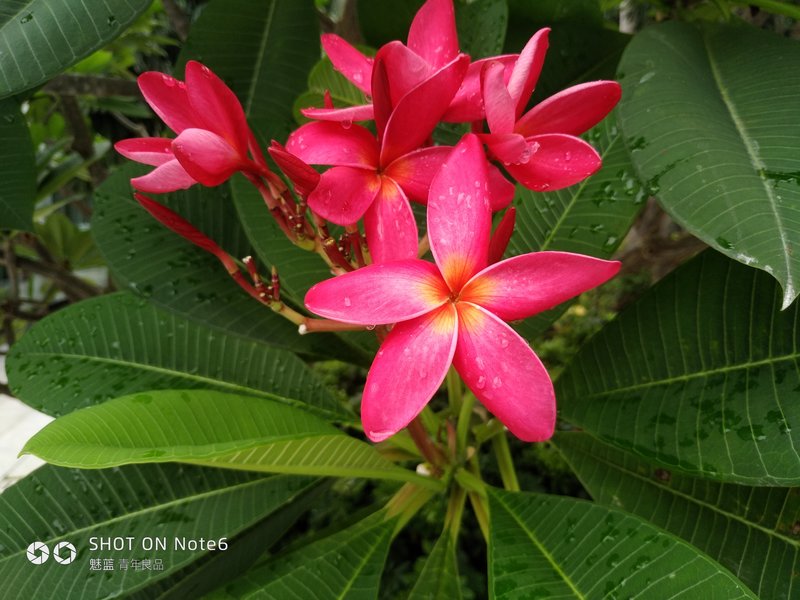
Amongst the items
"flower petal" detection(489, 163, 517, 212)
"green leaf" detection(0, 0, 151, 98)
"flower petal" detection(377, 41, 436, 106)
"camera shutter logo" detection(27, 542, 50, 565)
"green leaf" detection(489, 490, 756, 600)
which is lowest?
"camera shutter logo" detection(27, 542, 50, 565)

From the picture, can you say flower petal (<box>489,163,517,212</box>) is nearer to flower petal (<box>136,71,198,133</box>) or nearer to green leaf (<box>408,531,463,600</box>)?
flower petal (<box>136,71,198,133</box>)

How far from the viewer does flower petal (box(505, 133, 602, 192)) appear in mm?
456

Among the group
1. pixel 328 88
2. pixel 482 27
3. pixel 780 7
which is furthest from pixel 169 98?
pixel 780 7

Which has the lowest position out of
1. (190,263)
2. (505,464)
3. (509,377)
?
(505,464)

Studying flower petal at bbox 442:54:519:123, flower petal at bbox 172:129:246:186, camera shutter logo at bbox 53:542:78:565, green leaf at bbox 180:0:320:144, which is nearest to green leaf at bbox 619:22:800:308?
flower petal at bbox 442:54:519:123

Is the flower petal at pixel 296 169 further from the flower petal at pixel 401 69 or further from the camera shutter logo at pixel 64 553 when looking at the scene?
the camera shutter logo at pixel 64 553

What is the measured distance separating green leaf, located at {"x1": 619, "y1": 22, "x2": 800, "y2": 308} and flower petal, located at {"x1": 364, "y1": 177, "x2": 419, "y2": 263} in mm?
208

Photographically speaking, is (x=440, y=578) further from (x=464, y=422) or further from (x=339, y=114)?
(x=339, y=114)

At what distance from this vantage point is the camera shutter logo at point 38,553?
660 millimetres

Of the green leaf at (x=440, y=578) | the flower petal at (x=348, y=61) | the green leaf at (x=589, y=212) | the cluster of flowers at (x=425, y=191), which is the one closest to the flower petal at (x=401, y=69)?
the cluster of flowers at (x=425, y=191)

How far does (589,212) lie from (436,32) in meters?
0.31

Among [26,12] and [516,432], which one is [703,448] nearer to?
[516,432]

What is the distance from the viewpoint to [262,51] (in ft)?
2.84

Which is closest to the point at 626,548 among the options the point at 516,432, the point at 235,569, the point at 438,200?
the point at 516,432
